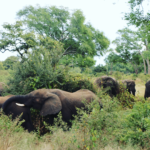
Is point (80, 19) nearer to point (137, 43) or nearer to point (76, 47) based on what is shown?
point (76, 47)

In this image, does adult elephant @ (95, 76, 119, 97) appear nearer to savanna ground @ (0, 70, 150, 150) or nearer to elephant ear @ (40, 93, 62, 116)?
elephant ear @ (40, 93, 62, 116)

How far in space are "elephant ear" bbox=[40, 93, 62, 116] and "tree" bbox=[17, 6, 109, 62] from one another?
25.1 meters

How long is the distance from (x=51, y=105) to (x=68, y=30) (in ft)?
91.9

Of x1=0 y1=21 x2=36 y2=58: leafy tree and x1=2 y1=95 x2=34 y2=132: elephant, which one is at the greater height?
x1=0 y1=21 x2=36 y2=58: leafy tree

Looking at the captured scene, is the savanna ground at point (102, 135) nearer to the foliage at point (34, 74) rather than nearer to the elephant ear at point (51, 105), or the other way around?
the elephant ear at point (51, 105)

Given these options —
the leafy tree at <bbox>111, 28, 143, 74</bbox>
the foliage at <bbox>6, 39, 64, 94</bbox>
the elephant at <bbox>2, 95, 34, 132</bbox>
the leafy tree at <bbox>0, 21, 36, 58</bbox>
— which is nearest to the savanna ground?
the elephant at <bbox>2, 95, 34, 132</bbox>

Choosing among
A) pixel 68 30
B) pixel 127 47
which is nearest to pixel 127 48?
pixel 127 47

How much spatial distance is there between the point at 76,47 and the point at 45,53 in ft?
81.6

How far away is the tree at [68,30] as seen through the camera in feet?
107

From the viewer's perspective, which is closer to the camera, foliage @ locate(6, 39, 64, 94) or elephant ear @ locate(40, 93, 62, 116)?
elephant ear @ locate(40, 93, 62, 116)

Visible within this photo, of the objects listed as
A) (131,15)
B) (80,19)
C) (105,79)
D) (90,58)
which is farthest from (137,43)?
(105,79)

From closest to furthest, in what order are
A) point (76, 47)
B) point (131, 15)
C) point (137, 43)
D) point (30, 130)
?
point (30, 130) < point (131, 15) < point (76, 47) < point (137, 43)

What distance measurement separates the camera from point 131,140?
467 centimetres

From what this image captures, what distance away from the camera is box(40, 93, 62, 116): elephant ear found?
22.7ft
